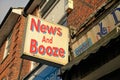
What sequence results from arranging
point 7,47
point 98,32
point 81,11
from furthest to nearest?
point 7,47
point 81,11
point 98,32

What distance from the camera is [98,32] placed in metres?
7.98

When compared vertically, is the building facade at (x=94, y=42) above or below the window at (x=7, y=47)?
above

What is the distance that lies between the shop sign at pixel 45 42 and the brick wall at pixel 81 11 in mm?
810

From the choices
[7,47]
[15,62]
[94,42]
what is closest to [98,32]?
[94,42]

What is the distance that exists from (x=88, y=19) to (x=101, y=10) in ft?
2.36

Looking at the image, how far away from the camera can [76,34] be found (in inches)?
376

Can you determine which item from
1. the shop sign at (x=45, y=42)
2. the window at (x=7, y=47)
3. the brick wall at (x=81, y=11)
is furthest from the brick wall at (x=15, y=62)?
the shop sign at (x=45, y=42)

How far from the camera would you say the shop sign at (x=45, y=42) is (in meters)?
8.11

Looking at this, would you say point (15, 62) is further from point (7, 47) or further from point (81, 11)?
point (81, 11)

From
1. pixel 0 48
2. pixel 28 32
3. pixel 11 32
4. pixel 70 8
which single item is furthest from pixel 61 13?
pixel 0 48

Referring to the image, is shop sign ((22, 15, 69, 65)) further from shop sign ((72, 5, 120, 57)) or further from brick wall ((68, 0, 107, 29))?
brick wall ((68, 0, 107, 29))

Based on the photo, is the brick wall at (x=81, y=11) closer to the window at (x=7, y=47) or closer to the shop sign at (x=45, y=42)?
the shop sign at (x=45, y=42)

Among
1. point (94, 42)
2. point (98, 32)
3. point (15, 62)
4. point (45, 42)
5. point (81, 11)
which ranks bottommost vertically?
point (15, 62)

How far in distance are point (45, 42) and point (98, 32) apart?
166 centimetres
